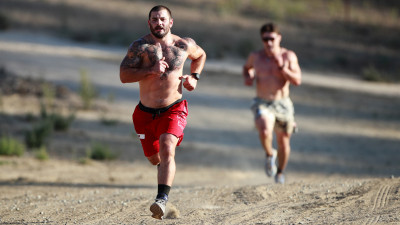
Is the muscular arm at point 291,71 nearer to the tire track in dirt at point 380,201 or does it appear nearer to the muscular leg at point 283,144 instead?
the muscular leg at point 283,144

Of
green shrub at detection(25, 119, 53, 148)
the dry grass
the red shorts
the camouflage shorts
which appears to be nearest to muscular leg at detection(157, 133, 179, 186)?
the red shorts

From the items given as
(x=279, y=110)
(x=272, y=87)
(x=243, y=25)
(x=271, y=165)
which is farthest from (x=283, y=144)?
(x=243, y=25)

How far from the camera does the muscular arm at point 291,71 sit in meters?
8.94

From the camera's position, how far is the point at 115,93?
55.1 ft

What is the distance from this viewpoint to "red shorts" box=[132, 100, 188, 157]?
21.2 ft

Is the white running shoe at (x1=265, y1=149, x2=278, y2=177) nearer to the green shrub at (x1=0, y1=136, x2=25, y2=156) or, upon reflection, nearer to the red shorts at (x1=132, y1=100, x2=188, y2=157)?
the red shorts at (x1=132, y1=100, x2=188, y2=157)

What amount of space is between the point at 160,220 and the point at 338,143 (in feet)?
26.2

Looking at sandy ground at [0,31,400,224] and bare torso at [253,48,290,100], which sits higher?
bare torso at [253,48,290,100]

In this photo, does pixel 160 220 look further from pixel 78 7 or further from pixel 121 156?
pixel 78 7

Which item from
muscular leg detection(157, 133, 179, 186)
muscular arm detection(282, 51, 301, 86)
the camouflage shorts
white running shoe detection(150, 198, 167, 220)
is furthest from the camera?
the camouflage shorts

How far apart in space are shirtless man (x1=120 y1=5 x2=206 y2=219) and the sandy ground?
70 centimetres

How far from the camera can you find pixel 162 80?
6477 mm

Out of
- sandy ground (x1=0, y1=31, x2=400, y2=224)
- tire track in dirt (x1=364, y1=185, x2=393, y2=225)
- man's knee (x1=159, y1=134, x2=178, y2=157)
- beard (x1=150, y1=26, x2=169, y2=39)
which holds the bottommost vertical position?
sandy ground (x1=0, y1=31, x2=400, y2=224)

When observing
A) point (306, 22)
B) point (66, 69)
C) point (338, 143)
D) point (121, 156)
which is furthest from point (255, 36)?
point (121, 156)
